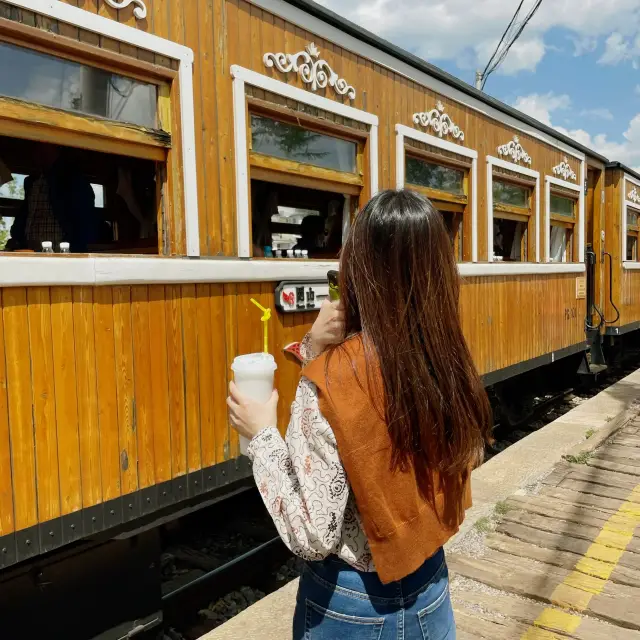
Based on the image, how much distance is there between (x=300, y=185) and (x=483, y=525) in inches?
80.9

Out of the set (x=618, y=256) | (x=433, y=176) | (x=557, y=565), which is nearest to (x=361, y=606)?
(x=557, y=565)

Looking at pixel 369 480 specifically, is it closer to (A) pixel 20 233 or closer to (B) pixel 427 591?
(B) pixel 427 591

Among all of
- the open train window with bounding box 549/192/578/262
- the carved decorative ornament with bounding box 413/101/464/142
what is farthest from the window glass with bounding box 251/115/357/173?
the open train window with bounding box 549/192/578/262

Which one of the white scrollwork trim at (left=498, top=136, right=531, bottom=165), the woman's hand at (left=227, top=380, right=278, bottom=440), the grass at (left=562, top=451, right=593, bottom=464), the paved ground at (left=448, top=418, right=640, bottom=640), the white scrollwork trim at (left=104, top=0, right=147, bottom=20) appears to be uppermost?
the white scrollwork trim at (left=498, top=136, right=531, bottom=165)

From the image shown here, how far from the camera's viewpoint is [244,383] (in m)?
1.41

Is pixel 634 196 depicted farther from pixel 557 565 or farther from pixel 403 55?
pixel 557 565

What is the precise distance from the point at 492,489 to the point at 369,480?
9.75 feet

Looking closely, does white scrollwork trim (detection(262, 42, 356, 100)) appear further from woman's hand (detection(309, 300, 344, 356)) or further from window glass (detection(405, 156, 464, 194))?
woman's hand (detection(309, 300, 344, 356))

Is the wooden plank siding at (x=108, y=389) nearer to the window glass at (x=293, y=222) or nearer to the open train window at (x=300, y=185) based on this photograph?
the open train window at (x=300, y=185)

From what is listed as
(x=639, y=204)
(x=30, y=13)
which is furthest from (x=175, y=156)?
(x=639, y=204)

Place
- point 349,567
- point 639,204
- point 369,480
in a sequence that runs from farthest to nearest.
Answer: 1. point 639,204
2. point 349,567
3. point 369,480

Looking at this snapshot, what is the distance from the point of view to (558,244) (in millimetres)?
7051

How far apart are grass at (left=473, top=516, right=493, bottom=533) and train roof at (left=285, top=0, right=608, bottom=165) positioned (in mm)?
2838

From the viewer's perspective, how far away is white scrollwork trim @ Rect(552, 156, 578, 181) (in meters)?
6.67
